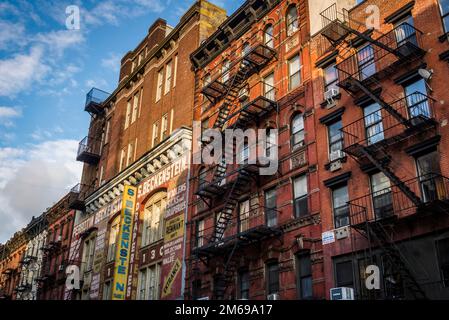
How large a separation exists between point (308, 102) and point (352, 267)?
28.4 ft

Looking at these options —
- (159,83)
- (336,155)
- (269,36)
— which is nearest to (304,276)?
(336,155)

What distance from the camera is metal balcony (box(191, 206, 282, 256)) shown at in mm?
23328

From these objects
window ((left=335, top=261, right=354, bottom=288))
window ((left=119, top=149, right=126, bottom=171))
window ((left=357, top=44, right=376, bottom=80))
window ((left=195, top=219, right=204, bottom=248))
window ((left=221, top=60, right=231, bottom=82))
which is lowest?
window ((left=335, top=261, right=354, bottom=288))

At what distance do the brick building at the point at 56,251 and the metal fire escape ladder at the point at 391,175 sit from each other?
3196 centimetres

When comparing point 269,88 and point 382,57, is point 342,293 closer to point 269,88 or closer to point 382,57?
point 382,57

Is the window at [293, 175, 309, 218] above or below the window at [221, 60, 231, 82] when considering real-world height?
below

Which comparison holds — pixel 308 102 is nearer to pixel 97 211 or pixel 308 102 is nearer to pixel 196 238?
A: pixel 196 238

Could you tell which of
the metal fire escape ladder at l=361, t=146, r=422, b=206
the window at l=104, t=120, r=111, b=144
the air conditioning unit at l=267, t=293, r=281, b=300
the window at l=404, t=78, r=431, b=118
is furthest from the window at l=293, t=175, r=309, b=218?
the window at l=104, t=120, r=111, b=144

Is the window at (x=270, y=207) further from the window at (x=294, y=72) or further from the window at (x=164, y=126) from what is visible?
the window at (x=164, y=126)

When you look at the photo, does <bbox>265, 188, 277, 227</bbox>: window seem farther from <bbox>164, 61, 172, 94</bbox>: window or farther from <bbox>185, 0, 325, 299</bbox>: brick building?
<bbox>164, 61, 172, 94</bbox>: window

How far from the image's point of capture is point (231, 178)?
91.2 feet

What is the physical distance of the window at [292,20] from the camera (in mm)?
27984

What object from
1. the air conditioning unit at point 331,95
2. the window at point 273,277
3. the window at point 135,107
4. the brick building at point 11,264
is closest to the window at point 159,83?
the window at point 135,107

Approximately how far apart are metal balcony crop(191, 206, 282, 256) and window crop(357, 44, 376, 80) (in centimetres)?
746
